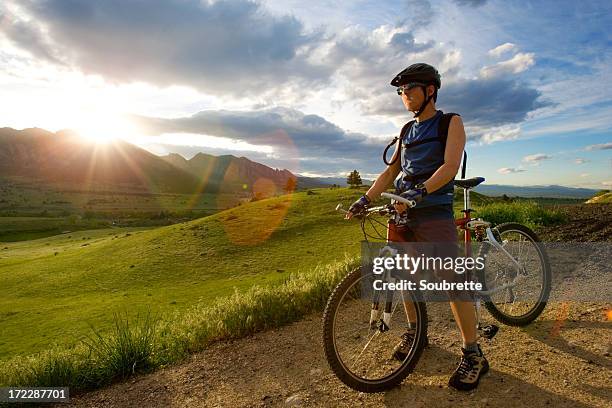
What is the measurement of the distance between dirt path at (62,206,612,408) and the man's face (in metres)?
3.26

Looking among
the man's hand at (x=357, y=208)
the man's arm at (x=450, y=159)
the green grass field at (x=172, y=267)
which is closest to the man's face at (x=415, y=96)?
the man's arm at (x=450, y=159)

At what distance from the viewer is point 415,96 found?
455 cm

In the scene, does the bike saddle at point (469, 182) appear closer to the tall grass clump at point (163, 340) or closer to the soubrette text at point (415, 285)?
the soubrette text at point (415, 285)

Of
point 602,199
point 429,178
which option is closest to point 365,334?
point 429,178

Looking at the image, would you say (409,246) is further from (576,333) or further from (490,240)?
(576,333)

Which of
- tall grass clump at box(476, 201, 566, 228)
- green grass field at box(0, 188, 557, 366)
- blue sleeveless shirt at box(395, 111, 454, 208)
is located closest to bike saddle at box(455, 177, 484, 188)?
blue sleeveless shirt at box(395, 111, 454, 208)

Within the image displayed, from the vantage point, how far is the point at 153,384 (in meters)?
5.63

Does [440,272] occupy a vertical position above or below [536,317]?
above

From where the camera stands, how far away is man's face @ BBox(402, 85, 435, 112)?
453 centimetres

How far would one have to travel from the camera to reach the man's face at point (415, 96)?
178 inches

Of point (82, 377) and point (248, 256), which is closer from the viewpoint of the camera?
point (82, 377)

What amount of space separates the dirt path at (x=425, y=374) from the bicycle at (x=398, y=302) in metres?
0.24

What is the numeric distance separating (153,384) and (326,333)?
9.83ft

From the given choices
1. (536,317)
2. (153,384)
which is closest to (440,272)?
(536,317)
